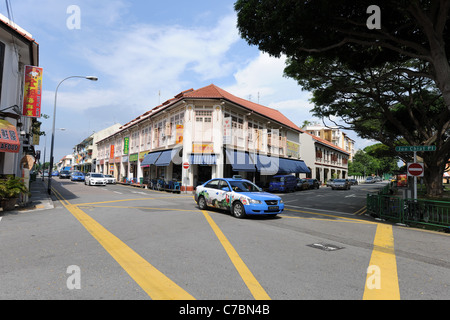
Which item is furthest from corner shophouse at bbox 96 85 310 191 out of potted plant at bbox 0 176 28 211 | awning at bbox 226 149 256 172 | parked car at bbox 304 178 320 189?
potted plant at bbox 0 176 28 211

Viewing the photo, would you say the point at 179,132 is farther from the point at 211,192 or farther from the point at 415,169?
the point at 415,169

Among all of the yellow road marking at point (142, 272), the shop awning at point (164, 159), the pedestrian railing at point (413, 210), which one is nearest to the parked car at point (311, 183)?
the shop awning at point (164, 159)

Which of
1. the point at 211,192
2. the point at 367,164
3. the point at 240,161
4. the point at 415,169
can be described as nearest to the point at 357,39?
the point at 415,169

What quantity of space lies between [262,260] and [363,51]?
11.4m

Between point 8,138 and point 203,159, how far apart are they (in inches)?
587

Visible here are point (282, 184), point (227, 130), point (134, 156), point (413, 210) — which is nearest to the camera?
point (413, 210)

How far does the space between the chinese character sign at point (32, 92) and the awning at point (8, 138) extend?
209cm

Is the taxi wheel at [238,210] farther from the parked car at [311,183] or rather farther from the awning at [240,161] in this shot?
the parked car at [311,183]

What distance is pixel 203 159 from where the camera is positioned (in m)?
24.5

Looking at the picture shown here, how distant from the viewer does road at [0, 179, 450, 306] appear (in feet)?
11.7

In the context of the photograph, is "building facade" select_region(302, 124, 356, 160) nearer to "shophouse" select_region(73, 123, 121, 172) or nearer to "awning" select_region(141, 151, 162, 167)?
"awning" select_region(141, 151, 162, 167)

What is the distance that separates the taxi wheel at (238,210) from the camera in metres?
10.0

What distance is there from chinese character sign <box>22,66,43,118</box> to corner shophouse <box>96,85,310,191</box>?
39.0 feet
